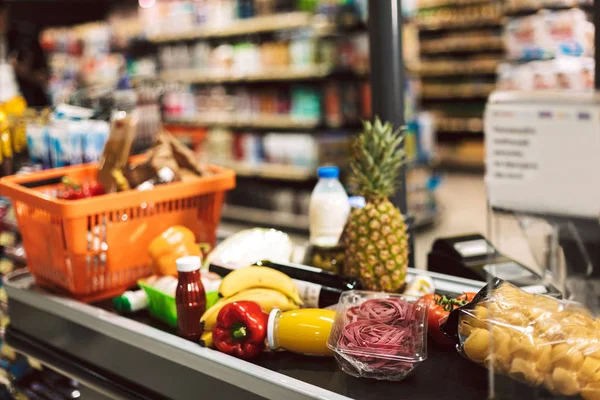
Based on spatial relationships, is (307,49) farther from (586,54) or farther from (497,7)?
(497,7)

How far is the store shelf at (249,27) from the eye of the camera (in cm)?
639

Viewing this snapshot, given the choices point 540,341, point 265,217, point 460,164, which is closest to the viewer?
point 540,341

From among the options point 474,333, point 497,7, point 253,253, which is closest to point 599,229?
point 474,333

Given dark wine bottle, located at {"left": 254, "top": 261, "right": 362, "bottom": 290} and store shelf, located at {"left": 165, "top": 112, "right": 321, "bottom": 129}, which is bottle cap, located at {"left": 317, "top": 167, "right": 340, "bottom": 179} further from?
store shelf, located at {"left": 165, "top": 112, "right": 321, "bottom": 129}

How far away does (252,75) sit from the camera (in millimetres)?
6914

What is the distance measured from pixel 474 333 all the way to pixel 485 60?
9.07 meters

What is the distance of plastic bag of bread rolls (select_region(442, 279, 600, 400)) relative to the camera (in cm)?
A: 113

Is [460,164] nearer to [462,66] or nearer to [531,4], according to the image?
[462,66]

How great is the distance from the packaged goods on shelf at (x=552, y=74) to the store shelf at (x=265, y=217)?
2.68 meters

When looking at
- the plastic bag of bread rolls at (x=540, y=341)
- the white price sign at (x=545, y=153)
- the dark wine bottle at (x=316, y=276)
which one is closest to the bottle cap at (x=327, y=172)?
the dark wine bottle at (x=316, y=276)

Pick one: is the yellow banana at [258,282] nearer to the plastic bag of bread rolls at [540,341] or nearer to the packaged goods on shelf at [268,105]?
the plastic bag of bread rolls at [540,341]

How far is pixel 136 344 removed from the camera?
181 cm

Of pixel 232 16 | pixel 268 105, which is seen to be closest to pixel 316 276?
pixel 268 105

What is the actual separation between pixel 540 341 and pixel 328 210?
93 cm
